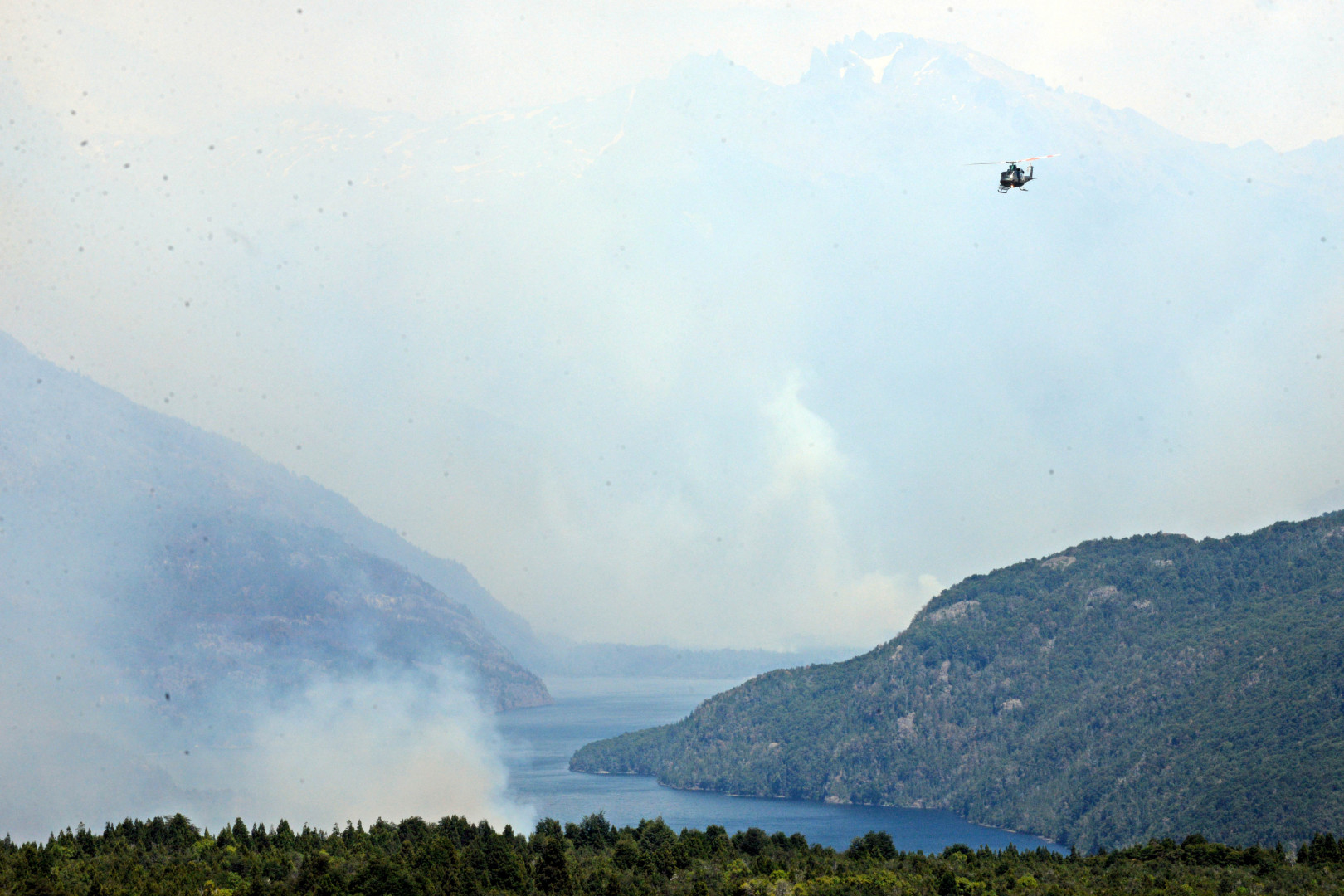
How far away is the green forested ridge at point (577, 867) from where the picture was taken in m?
117

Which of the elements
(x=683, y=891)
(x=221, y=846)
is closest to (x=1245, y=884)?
(x=683, y=891)

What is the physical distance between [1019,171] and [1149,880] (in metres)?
→ 70.1

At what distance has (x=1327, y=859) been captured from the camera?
140 m

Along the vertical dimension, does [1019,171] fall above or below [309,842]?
above

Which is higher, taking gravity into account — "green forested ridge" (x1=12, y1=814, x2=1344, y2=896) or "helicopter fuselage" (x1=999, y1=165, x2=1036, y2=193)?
"helicopter fuselage" (x1=999, y1=165, x2=1036, y2=193)

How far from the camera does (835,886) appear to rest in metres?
120

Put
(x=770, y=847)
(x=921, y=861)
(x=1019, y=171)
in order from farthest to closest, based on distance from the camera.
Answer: (x=770, y=847) < (x=921, y=861) < (x=1019, y=171)

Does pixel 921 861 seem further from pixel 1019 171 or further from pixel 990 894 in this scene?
pixel 1019 171

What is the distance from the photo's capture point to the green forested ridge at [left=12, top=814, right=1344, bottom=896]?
116875 mm

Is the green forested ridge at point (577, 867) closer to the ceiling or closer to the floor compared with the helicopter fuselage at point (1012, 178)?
closer to the floor

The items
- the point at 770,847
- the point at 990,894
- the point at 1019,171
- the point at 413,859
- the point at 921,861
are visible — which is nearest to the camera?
the point at 1019,171

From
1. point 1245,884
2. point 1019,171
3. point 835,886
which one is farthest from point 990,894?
point 1019,171

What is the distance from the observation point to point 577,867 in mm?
133250

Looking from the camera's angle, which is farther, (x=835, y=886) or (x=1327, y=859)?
(x=1327, y=859)
